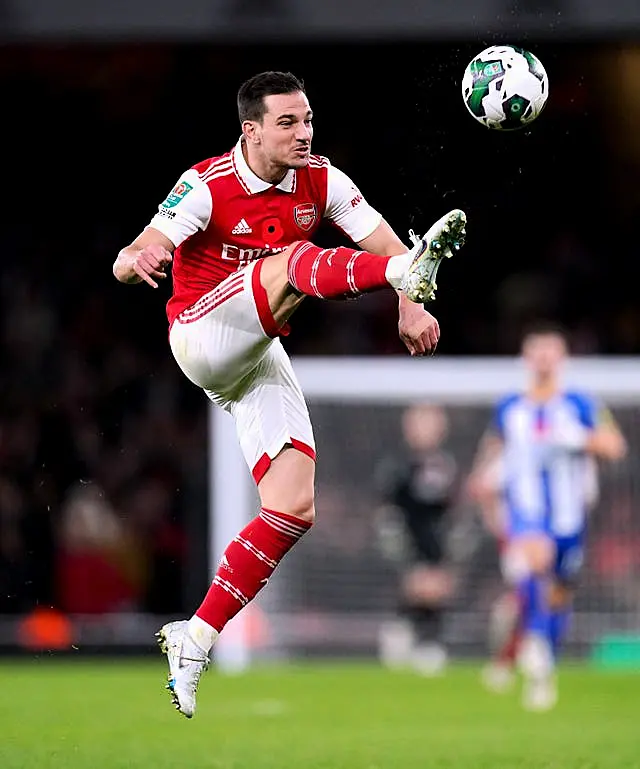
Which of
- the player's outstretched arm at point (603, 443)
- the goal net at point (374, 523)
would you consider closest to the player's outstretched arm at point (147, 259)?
the player's outstretched arm at point (603, 443)

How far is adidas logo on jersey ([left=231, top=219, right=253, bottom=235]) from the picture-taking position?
689 centimetres

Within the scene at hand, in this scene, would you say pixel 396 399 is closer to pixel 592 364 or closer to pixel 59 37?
pixel 592 364

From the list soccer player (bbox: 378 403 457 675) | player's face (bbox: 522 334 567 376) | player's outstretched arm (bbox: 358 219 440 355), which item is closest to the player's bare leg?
player's outstretched arm (bbox: 358 219 440 355)

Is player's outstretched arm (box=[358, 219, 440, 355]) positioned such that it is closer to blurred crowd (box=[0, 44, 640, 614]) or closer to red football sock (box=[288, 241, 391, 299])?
red football sock (box=[288, 241, 391, 299])

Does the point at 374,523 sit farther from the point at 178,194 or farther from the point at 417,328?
the point at 417,328

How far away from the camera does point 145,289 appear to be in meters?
16.8

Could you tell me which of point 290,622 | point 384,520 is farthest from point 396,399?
point 290,622

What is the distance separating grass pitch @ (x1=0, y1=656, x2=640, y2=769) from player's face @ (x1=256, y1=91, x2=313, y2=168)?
Result: 2.54 meters

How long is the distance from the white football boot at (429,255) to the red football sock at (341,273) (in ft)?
0.43

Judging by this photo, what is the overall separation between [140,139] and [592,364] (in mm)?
5852

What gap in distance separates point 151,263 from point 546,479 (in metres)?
5.88

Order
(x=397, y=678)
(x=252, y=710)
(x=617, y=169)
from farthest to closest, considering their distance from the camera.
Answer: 1. (x=617, y=169)
2. (x=397, y=678)
3. (x=252, y=710)

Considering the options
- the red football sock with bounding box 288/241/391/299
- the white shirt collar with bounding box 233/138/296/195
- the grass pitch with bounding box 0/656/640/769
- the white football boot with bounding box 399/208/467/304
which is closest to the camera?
the white football boot with bounding box 399/208/467/304

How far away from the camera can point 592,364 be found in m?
14.3
